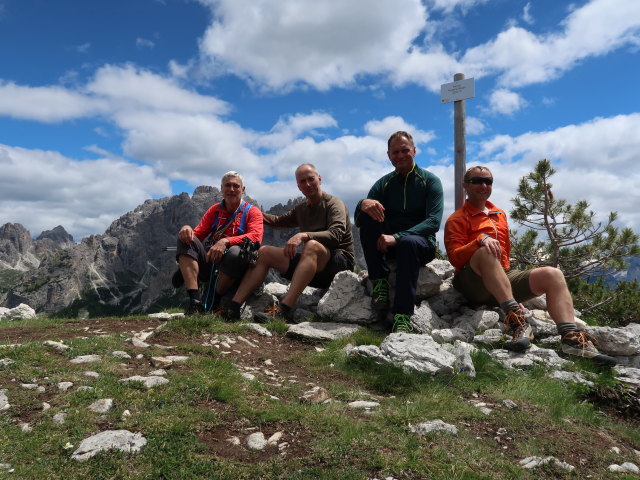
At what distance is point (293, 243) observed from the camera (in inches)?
317

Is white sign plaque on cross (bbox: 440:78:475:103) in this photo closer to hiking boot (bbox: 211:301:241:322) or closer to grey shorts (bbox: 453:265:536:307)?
grey shorts (bbox: 453:265:536:307)

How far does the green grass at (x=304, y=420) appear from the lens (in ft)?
11.1

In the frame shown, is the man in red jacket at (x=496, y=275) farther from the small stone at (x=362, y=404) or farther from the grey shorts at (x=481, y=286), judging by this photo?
the small stone at (x=362, y=404)

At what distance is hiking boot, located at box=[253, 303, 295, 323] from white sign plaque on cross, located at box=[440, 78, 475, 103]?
19.2 feet

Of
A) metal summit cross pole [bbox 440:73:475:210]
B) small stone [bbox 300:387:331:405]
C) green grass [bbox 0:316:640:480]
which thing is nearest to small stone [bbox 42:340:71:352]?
green grass [bbox 0:316:640:480]

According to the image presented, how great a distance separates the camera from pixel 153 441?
3605 millimetres

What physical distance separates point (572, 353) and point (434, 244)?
2740mm

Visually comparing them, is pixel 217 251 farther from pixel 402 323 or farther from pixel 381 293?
pixel 402 323

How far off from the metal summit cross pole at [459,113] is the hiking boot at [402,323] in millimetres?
3946

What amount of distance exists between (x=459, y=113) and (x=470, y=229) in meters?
3.91

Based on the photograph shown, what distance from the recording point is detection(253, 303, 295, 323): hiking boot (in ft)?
27.5

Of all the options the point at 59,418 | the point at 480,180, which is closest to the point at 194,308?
the point at 59,418

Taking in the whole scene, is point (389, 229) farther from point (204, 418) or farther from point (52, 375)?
point (52, 375)

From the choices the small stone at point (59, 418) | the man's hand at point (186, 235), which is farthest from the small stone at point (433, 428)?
the man's hand at point (186, 235)
